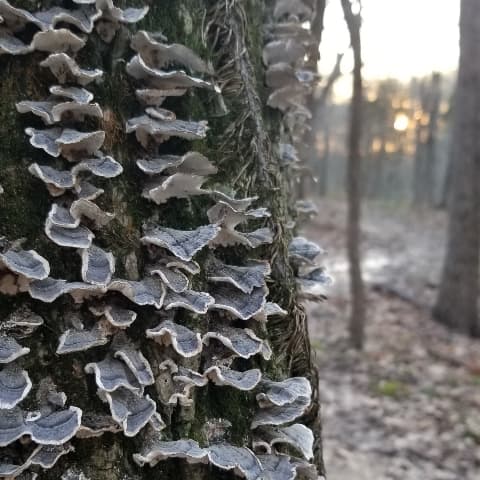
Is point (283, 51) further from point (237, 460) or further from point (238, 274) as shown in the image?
point (237, 460)

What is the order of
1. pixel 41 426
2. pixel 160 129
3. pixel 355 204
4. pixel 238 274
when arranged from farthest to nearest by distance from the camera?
1. pixel 355 204
2. pixel 238 274
3. pixel 160 129
4. pixel 41 426

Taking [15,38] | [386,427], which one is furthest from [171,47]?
[386,427]

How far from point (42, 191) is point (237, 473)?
1.05 m

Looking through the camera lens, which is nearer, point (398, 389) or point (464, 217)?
point (398, 389)

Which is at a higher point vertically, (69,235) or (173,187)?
(173,187)

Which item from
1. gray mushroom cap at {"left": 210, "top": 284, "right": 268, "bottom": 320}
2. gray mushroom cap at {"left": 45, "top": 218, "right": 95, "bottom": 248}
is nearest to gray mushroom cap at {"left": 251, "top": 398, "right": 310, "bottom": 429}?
gray mushroom cap at {"left": 210, "top": 284, "right": 268, "bottom": 320}

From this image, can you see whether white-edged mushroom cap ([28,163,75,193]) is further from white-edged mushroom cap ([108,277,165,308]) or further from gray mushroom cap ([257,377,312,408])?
gray mushroom cap ([257,377,312,408])

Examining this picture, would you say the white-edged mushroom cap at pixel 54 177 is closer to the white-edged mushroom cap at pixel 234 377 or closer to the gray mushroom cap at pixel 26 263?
the gray mushroom cap at pixel 26 263

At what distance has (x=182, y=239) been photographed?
1.80m

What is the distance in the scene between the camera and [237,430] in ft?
6.30

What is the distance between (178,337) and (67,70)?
2.87 feet

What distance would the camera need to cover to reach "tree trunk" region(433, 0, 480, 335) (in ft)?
30.6

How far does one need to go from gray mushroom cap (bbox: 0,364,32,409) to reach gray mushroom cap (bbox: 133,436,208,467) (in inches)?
15.3

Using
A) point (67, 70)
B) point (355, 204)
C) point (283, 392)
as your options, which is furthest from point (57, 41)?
point (355, 204)
